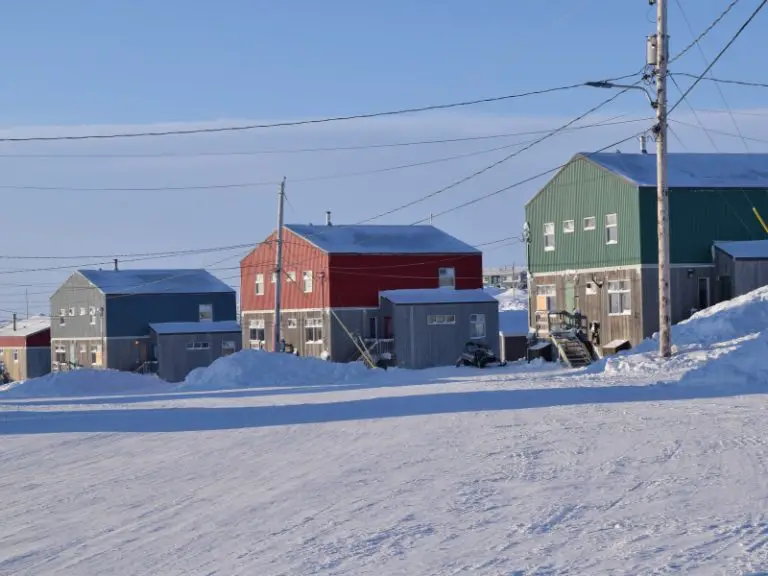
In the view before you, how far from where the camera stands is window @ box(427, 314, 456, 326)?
50.9 meters

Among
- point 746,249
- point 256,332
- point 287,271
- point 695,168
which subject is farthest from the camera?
point 256,332

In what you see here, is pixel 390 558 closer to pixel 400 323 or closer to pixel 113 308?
pixel 400 323

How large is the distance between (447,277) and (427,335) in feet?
24.6

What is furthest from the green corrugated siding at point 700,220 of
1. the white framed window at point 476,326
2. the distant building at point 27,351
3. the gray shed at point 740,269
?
the distant building at point 27,351

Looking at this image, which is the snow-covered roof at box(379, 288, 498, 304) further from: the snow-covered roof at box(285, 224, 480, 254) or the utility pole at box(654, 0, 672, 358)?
the utility pole at box(654, 0, 672, 358)

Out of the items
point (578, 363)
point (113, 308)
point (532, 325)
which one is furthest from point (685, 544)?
point (113, 308)

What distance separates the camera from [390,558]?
838 cm

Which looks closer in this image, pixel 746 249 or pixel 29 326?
pixel 746 249

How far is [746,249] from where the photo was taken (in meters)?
38.0

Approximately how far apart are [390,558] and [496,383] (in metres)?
20.2

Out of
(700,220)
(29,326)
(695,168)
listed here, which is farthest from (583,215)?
(29,326)

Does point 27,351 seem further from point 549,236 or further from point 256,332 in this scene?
point 549,236

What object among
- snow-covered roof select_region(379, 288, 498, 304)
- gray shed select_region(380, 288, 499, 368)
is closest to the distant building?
snow-covered roof select_region(379, 288, 498, 304)

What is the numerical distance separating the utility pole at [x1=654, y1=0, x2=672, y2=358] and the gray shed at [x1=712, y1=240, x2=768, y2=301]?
11094mm
